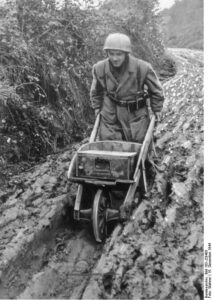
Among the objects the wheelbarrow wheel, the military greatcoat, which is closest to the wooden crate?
the wheelbarrow wheel

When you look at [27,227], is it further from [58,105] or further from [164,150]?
[58,105]

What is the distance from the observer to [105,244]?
487 cm

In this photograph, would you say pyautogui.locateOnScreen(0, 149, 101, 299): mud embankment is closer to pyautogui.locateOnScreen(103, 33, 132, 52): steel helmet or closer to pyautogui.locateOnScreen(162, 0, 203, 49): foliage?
pyautogui.locateOnScreen(103, 33, 132, 52): steel helmet

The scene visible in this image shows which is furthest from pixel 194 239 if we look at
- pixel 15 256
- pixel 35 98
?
pixel 35 98

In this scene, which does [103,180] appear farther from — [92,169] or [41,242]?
[41,242]

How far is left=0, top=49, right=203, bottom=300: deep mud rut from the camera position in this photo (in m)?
4.06

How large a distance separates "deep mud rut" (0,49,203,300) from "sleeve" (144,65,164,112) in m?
0.87

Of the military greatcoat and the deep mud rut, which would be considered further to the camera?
the military greatcoat

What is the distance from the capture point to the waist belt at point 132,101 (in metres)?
5.95

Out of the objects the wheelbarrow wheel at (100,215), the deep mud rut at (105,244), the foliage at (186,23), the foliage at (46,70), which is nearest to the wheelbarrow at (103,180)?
the wheelbarrow wheel at (100,215)

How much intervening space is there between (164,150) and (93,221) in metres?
2.39

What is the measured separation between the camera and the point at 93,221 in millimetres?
5016

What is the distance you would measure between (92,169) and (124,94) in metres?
1.20

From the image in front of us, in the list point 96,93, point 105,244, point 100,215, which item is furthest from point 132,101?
point 105,244
